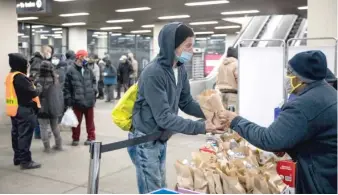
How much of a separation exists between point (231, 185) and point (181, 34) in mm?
980

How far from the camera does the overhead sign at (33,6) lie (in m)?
8.51

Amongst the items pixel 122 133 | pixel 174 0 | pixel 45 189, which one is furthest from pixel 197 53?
pixel 45 189

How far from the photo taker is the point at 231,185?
7.89ft

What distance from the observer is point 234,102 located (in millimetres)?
7129

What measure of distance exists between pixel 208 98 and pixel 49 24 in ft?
61.7

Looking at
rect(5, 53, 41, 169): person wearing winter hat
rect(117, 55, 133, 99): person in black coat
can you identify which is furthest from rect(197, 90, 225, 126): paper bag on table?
rect(117, 55, 133, 99): person in black coat

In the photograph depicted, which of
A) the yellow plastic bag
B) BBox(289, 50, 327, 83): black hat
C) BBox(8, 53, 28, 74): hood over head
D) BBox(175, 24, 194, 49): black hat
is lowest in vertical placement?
the yellow plastic bag

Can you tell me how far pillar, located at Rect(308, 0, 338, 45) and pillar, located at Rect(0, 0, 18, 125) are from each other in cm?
665

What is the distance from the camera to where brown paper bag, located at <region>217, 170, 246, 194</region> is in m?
2.39

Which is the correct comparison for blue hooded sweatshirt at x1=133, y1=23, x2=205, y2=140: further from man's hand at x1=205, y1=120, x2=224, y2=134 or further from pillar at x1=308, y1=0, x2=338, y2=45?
pillar at x1=308, y1=0, x2=338, y2=45

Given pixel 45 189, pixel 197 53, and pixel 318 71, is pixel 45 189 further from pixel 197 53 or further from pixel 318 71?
pixel 197 53

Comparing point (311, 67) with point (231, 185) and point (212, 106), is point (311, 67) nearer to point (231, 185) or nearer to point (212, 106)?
point (212, 106)

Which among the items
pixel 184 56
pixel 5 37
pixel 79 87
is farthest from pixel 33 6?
pixel 184 56

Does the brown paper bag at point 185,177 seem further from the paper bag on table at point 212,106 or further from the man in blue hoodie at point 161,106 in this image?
the paper bag on table at point 212,106
